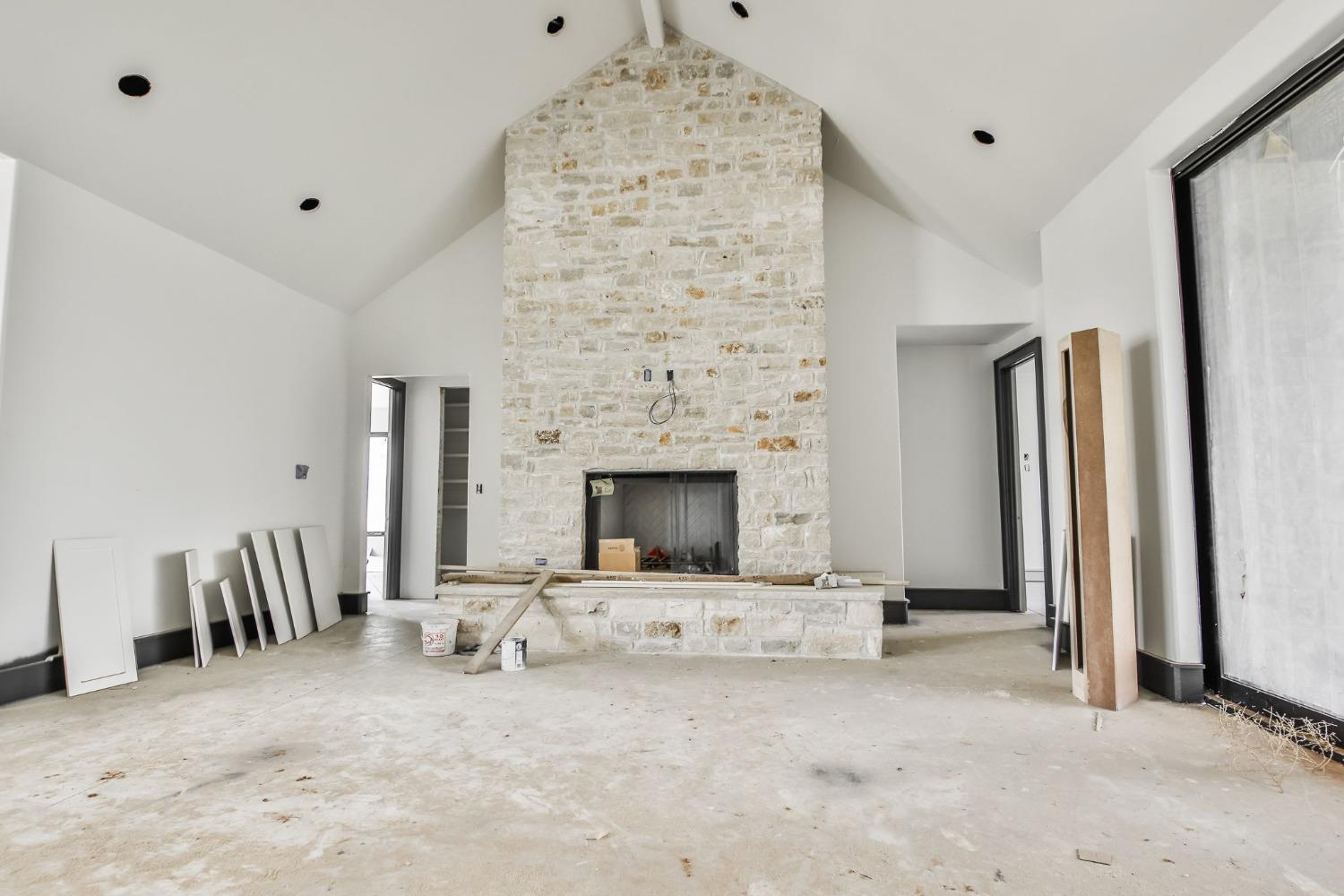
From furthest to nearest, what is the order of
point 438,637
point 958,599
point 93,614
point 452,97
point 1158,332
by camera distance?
point 958,599 → point 452,97 → point 438,637 → point 93,614 → point 1158,332

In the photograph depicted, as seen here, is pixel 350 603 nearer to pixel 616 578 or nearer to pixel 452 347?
pixel 452 347

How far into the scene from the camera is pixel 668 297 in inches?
198

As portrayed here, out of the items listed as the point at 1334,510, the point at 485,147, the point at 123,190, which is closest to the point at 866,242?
the point at 485,147

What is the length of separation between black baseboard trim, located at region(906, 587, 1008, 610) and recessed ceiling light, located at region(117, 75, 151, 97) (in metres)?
6.06

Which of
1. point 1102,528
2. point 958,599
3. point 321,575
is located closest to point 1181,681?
point 1102,528

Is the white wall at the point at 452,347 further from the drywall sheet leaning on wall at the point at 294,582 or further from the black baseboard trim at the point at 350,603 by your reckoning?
the drywall sheet leaning on wall at the point at 294,582

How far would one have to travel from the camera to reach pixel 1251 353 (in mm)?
3012

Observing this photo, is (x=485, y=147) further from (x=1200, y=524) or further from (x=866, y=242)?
(x=1200, y=524)

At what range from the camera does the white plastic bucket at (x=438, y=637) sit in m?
4.45

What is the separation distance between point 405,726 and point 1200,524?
146 inches

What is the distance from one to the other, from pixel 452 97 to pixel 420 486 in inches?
139

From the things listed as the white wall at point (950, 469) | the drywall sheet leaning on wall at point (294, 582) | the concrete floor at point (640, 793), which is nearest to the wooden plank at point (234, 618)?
the drywall sheet leaning on wall at point (294, 582)

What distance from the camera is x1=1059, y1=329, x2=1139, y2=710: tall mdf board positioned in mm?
3307

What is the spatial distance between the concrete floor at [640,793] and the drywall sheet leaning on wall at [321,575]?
5.64ft
